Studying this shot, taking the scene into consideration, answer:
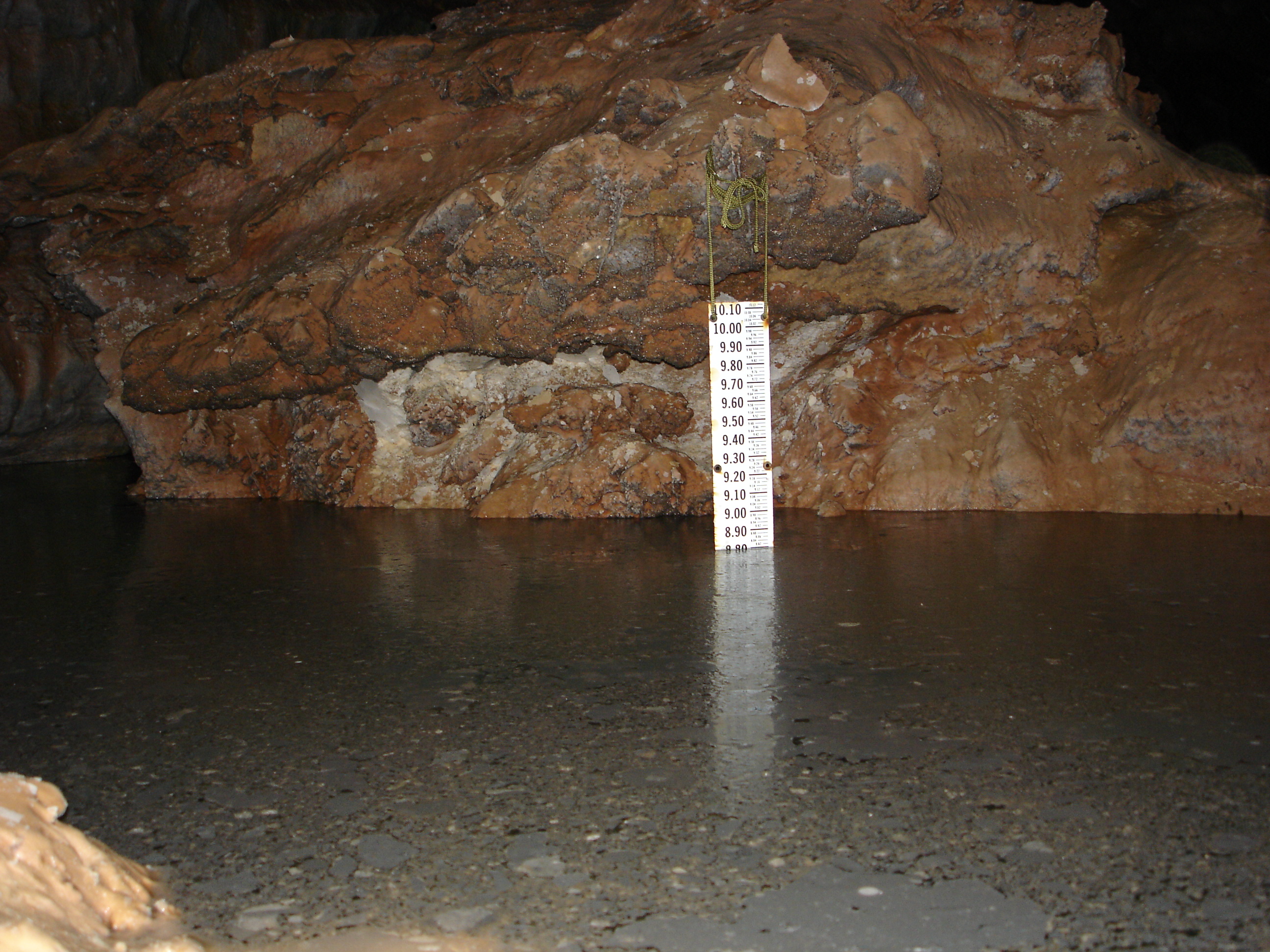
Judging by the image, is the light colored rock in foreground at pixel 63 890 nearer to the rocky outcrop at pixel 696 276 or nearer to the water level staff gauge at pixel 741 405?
the water level staff gauge at pixel 741 405

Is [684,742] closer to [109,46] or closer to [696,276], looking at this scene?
[696,276]

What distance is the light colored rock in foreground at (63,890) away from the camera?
1.94 metres

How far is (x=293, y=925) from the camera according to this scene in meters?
2.31

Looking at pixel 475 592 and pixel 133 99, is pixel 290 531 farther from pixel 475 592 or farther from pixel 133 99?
pixel 133 99

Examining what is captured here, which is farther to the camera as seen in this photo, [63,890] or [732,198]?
[732,198]

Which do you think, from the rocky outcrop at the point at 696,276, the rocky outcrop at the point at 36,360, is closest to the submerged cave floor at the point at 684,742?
the rocky outcrop at the point at 696,276

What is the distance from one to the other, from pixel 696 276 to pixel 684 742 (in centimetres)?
493

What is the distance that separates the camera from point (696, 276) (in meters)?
7.62


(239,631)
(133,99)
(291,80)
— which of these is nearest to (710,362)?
(239,631)

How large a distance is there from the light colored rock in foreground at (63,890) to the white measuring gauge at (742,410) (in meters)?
4.76

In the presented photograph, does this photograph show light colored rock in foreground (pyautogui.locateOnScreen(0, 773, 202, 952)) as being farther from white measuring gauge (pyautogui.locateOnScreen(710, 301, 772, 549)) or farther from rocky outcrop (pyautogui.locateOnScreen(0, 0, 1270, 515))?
A: rocky outcrop (pyautogui.locateOnScreen(0, 0, 1270, 515))

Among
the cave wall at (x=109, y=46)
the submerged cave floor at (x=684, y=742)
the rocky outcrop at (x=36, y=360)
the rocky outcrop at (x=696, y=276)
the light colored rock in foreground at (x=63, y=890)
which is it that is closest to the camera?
the light colored rock in foreground at (x=63, y=890)

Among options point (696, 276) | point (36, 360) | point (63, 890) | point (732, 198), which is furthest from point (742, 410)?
point (36, 360)

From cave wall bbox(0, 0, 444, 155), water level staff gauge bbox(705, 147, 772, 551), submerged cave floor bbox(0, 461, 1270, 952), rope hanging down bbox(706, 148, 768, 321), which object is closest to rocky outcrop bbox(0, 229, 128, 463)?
cave wall bbox(0, 0, 444, 155)
